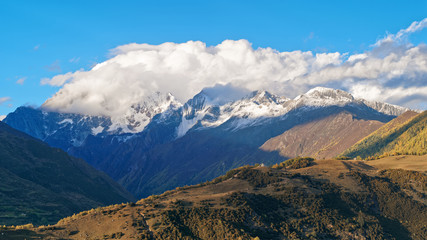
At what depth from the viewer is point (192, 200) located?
621 feet

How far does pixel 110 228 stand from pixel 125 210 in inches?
735

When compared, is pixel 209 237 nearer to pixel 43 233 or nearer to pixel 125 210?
pixel 125 210

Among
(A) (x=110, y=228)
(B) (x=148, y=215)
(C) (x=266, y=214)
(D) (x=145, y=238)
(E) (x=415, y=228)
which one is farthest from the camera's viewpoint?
(E) (x=415, y=228)

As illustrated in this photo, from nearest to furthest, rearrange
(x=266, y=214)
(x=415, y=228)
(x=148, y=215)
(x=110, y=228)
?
(x=110, y=228) → (x=148, y=215) → (x=266, y=214) → (x=415, y=228)

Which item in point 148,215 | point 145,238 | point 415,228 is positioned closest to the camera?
point 145,238

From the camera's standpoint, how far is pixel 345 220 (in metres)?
187

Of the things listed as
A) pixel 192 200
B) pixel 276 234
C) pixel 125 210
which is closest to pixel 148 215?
pixel 125 210

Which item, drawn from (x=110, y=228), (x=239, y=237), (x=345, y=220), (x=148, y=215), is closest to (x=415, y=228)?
(x=345, y=220)

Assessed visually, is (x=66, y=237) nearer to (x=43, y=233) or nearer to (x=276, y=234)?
(x=43, y=233)

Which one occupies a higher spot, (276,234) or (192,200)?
(192,200)

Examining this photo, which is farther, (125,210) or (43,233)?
(125,210)

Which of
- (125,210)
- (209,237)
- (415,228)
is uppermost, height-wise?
(125,210)

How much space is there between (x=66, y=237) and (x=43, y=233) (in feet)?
27.2

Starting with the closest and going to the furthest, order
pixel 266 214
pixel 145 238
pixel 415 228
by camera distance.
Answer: pixel 145 238
pixel 266 214
pixel 415 228
